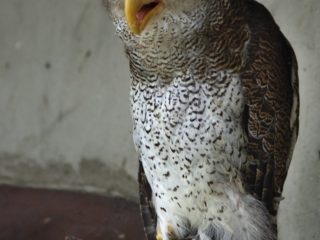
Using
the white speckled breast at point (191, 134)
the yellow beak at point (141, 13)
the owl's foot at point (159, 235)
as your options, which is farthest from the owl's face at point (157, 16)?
the owl's foot at point (159, 235)

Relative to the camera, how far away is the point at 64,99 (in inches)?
194

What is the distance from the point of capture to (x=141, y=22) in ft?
8.91

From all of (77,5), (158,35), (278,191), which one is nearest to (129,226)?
(77,5)

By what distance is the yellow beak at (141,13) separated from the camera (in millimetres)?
2660

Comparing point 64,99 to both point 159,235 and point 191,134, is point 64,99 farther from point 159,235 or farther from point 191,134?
point 191,134

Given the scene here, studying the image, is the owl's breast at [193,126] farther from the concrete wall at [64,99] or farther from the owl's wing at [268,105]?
the concrete wall at [64,99]

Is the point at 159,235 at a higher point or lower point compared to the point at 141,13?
lower

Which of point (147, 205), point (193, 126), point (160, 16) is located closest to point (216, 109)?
point (193, 126)

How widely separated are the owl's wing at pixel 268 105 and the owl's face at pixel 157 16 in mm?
269

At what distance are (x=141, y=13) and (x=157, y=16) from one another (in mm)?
59

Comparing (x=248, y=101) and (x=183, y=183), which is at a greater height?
(x=248, y=101)

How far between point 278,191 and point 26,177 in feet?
7.97

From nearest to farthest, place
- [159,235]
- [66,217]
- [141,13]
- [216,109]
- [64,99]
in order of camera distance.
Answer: [141,13] < [216,109] < [159,235] < [66,217] < [64,99]

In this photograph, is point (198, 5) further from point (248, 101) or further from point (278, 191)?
point (278, 191)
